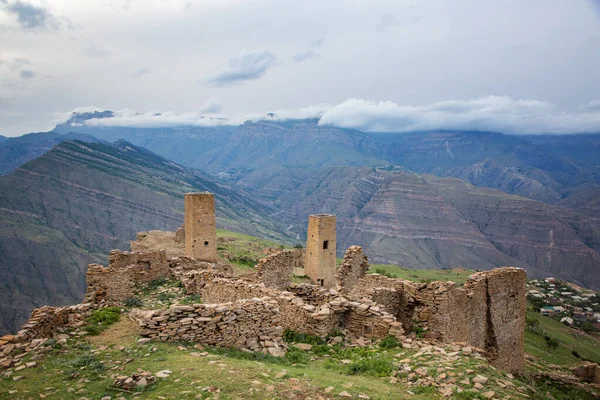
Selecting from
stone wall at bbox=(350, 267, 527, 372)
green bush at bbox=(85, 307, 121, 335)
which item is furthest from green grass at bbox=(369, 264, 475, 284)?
green bush at bbox=(85, 307, 121, 335)

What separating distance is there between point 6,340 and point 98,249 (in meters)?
139

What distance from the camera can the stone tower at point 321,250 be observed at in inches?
1335

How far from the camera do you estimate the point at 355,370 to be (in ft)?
32.1

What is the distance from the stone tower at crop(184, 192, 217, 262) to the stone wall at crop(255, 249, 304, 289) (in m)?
16.8

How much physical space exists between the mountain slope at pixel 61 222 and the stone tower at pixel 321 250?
234 feet

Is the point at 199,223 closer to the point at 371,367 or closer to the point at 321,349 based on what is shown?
the point at 321,349

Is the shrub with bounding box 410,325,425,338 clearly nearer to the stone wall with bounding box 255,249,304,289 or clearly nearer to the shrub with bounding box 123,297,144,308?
the stone wall with bounding box 255,249,304,289

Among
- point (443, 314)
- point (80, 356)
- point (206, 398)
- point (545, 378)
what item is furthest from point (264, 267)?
point (545, 378)

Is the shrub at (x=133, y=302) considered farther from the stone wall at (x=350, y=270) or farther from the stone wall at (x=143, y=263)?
the stone wall at (x=350, y=270)

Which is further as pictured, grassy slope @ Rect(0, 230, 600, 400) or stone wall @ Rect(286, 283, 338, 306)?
stone wall @ Rect(286, 283, 338, 306)

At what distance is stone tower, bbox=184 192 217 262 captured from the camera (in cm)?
3422

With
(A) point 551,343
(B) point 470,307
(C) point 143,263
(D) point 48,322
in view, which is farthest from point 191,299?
(A) point 551,343

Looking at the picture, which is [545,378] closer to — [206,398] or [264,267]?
[264,267]

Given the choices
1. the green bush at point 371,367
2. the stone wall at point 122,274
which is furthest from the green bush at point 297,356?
the stone wall at point 122,274
